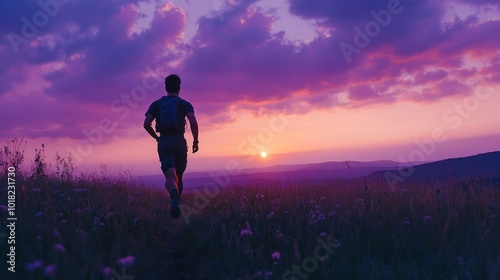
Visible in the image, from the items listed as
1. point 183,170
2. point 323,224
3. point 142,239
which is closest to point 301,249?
point 323,224

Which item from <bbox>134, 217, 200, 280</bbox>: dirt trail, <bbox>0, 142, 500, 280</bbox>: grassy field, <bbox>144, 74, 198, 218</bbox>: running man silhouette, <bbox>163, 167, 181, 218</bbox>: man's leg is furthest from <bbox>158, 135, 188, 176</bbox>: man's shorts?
<bbox>134, 217, 200, 280</bbox>: dirt trail

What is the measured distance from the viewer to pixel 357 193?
323 inches

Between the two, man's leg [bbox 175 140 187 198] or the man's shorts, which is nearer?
the man's shorts

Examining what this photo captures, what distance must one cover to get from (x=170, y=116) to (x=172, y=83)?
81 centimetres

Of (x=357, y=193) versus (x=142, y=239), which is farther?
(x=357, y=193)

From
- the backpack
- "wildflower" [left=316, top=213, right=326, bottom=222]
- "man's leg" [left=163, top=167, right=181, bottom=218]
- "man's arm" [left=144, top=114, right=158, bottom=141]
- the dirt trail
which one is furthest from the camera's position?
"man's arm" [left=144, top=114, right=158, bottom=141]

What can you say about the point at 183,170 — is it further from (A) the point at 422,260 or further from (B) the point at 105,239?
(A) the point at 422,260

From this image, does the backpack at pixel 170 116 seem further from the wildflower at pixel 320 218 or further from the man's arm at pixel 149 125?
the wildflower at pixel 320 218

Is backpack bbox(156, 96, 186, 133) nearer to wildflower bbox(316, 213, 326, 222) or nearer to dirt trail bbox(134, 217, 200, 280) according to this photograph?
dirt trail bbox(134, 217, 200, 280)

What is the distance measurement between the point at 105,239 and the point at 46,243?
104 centimetres

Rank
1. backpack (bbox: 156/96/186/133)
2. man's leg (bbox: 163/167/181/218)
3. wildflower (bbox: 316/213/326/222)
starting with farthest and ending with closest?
1. backpack (bbox: 156/96/186/133)
2. man's leg (bbox: 163/167/181/218)
3. wildflower (bbox: 316/213/326/222)

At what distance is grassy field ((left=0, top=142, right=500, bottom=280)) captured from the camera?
14.0ft

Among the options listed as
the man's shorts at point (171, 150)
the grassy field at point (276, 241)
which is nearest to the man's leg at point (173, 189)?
the man's shorts at point (171, 150)

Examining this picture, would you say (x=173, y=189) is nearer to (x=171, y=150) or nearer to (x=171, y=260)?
(x=171, y=150)
